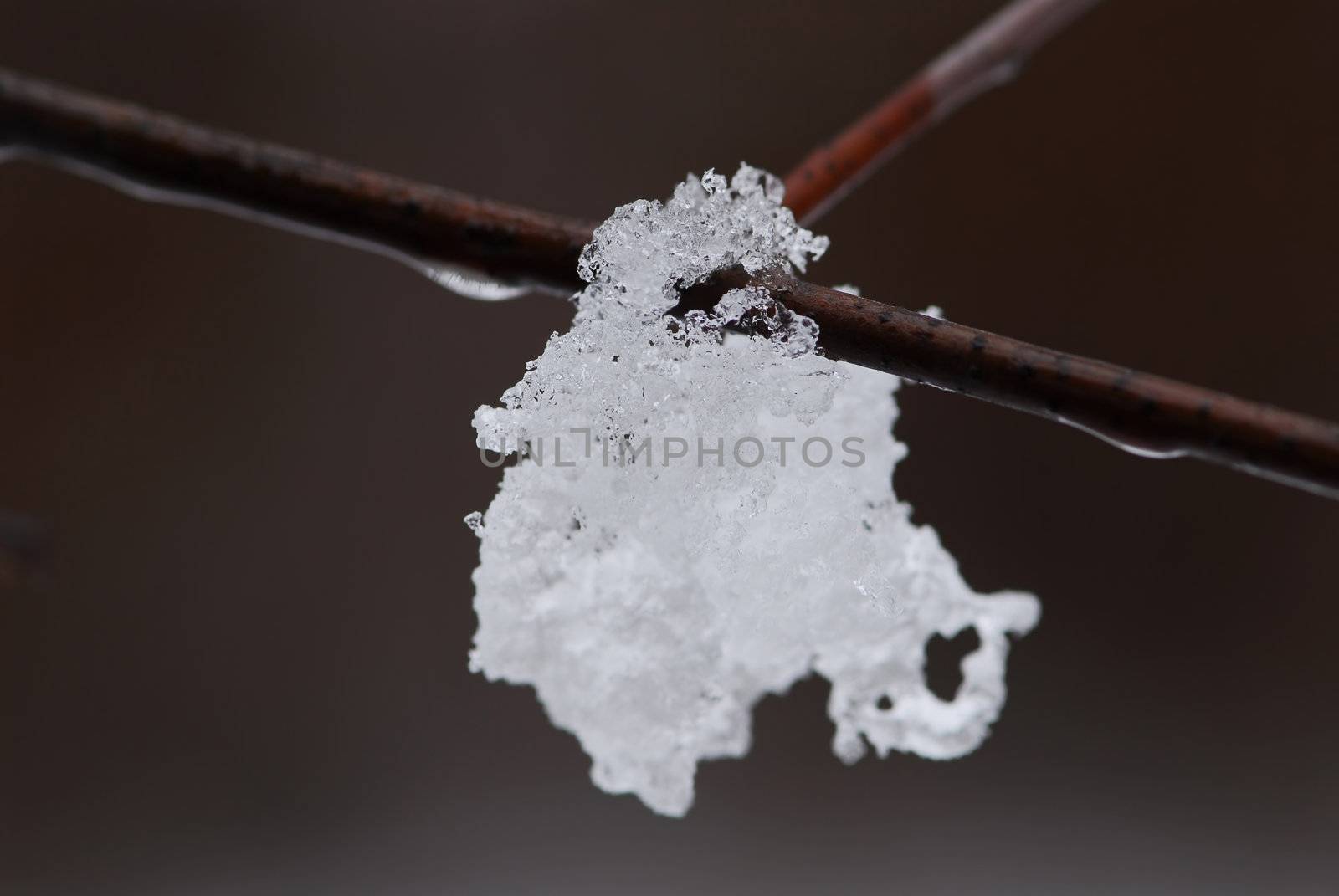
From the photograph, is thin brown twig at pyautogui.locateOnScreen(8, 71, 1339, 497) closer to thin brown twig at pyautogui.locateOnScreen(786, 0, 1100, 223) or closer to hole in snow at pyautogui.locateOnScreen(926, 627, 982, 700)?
thin brown twig at pyautogui.locateOnScreen(786, 0, 1100, 223)

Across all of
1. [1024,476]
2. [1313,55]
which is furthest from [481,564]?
[1313,55]

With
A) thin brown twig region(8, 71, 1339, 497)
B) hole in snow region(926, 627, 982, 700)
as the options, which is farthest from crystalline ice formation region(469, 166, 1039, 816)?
hole in snow region(926, 627, 982, 700)

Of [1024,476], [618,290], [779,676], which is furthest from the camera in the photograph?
[1024,476]

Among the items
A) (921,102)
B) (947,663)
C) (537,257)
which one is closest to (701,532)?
(537,257)

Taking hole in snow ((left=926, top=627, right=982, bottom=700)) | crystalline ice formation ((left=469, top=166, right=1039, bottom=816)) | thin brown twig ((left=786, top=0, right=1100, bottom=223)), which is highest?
thin brown twig ((left=786, top=0, right=1100, bottom=223))

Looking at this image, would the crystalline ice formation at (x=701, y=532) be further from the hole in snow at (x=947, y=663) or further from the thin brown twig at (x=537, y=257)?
the hole in snow at (x=947, y=663)

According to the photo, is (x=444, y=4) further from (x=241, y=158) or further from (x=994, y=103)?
(x=241, y=158)
